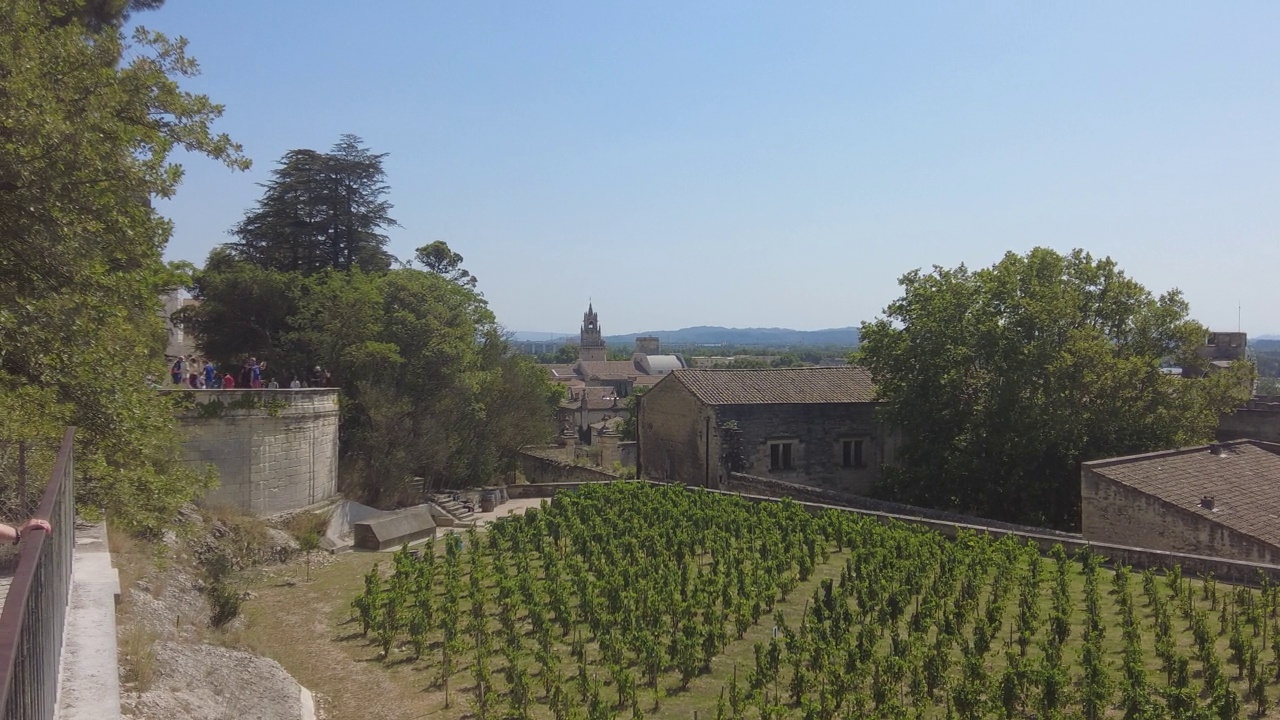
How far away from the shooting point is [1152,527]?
19.3m

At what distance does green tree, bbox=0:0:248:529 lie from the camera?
10.3 meters

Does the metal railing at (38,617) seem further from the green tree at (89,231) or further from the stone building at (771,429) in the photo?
the stone building at (771,429)

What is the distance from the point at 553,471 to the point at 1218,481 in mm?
27806

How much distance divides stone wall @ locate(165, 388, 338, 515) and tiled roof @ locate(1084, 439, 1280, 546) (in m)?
20.4

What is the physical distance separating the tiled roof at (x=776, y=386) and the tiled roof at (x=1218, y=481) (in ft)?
41.8

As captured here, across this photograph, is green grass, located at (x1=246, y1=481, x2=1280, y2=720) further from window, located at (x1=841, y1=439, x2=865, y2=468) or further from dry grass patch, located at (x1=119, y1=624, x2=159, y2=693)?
window, located at (x1=841, y1=439, x2=865, y2=468)

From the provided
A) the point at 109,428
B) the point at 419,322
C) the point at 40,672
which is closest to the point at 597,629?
the point at 109,428

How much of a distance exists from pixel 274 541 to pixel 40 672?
18525 mm

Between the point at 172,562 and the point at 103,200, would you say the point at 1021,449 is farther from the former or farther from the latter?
the point at 103,200

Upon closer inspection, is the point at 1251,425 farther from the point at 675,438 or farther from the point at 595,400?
the point at 595,400

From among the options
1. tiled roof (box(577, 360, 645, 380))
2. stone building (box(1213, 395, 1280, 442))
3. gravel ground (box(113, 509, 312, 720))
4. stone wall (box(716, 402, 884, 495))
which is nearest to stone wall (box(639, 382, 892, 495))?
stone wall (box(716, 402, 884, 495))

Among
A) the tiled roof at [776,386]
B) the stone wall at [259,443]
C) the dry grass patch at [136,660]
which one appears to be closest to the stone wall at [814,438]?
the tiled roof at [776,386]

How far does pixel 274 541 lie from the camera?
72.6 ft

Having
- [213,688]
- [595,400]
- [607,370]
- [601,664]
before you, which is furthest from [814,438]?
[607,370]
